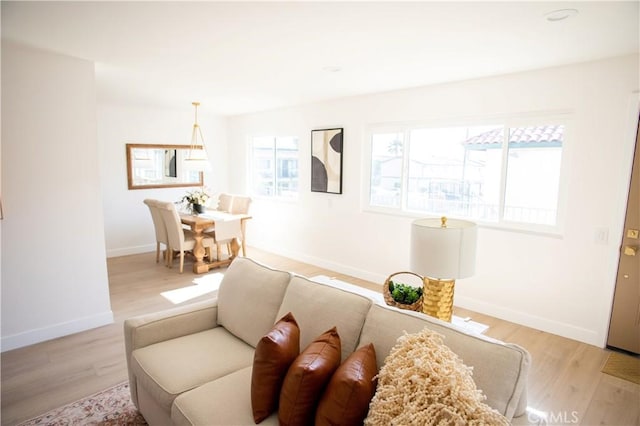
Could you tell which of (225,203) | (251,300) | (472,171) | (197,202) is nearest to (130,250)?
(197,202)

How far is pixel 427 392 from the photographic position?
1.09 metres

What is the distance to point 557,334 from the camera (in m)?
3.38

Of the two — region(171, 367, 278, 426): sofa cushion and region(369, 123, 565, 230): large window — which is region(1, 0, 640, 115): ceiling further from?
region(171, 367, 278, 426): sofa cushion

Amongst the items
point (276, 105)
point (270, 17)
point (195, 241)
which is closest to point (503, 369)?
point (270, 17)

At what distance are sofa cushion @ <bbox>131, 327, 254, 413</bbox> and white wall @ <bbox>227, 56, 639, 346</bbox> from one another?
2.78 metres

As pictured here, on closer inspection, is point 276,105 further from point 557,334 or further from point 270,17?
point 557,334

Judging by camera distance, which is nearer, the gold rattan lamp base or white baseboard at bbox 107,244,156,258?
the gold rattan lamp base

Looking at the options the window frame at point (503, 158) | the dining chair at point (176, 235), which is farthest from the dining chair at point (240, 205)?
the window frame at point (503, 158)

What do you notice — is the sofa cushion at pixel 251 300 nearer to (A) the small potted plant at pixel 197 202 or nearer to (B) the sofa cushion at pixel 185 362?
(B) the sofa cushion at pixel 185 362

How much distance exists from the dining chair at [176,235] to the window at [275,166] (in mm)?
1573

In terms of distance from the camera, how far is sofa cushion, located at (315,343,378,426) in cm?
125

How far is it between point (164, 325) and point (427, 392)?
1.72m

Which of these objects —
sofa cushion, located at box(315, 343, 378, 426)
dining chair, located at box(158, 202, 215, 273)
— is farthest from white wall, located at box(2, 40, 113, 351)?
sofa cushion, located at box(315, 343, 378, 426)

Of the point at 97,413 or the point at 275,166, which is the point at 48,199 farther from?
the point at 275,166
